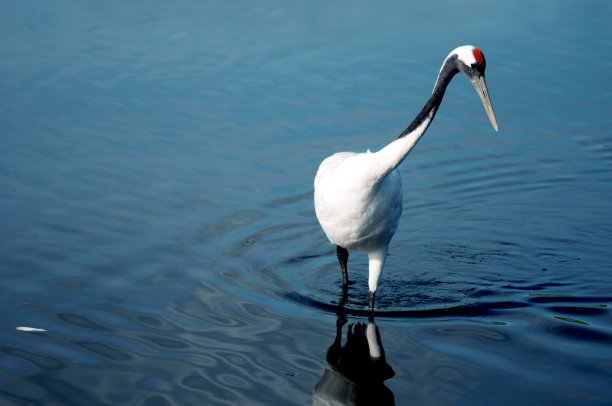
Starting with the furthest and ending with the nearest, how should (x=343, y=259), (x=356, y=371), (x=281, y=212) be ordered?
(x=281, y=212)
(x=343, y=259)
(x=356, y=371)

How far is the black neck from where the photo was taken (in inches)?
246

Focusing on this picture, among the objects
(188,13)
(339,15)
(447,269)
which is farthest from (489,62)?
(447,269)

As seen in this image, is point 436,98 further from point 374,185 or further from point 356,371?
point 356,371

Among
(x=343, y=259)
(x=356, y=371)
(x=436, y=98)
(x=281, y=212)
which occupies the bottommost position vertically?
(x=356, y=371)

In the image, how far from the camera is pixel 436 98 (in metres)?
6.29

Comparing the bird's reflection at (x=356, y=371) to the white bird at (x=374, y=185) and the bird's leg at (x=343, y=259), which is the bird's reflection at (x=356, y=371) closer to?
the white bird at (x=374, y=185)

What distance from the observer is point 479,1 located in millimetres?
18984

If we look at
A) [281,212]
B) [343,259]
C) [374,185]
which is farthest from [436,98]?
[281,212]

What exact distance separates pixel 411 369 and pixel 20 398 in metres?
2.81

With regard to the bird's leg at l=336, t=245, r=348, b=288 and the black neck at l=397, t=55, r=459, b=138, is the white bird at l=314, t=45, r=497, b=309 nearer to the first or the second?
the black neck at l=397, t=55, r=459, b=138

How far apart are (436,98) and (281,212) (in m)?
3.56

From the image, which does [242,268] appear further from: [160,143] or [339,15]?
[339,15]

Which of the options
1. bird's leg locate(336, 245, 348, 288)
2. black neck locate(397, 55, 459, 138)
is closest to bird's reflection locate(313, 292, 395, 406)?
bird's leg locate(336, 245, 348, 288)

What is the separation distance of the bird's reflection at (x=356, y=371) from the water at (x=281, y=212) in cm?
2
